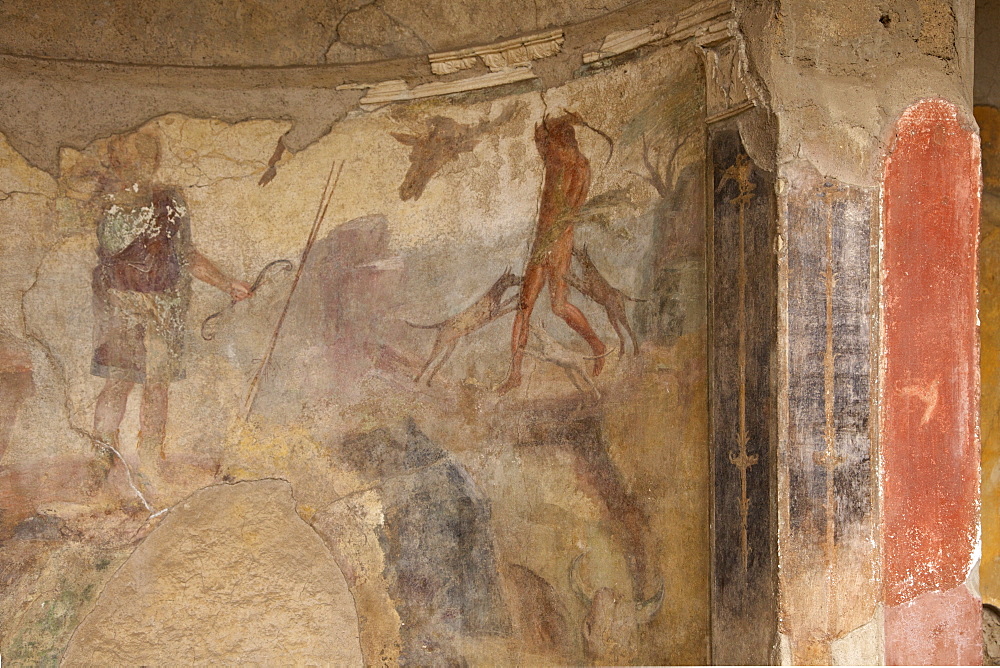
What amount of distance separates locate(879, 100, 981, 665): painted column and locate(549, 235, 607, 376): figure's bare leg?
1.23 meters

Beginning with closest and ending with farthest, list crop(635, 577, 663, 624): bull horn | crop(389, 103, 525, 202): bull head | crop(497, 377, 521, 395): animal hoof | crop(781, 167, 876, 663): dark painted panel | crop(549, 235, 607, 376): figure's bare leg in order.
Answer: crop(781, 167, 876, 663): dark painted panel, crop(635, 577, 663, 624): bull horn, crop(549, 235, 607, 376): figure's bare leg, crop(497, 377, 521, 395): animal hoof, crop(389, 103, 525, 202): bull head

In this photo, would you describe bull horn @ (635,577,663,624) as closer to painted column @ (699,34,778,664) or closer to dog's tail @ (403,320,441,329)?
painted column @ (699,34,778,664)

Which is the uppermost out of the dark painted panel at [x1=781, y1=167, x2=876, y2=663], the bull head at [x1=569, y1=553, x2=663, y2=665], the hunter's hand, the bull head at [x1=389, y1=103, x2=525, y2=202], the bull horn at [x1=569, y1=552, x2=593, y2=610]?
the bull head at [x1=389, y1=103, x2=525, y2=202]

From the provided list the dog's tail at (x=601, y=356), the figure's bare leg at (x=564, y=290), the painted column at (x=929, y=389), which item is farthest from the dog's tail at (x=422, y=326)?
the painted column at (x=929, y=389)

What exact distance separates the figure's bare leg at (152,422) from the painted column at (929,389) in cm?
317

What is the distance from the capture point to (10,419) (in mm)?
4020

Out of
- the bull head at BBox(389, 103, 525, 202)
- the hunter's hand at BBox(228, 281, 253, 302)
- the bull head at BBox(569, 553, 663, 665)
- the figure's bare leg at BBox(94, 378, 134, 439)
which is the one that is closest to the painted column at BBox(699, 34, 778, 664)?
the bull head at BBox(569, 553, 663, 665)

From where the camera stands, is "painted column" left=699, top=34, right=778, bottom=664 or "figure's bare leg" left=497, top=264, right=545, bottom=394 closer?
"painted column" left=699, top=34, right=778, bottom=664

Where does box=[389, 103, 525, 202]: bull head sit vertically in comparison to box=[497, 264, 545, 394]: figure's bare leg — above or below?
above

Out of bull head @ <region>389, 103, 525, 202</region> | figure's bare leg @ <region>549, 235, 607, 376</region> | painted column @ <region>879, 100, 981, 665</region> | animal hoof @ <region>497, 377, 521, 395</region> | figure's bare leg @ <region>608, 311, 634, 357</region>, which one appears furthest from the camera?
bull head @ <region>389, 103, 525, 202</region>

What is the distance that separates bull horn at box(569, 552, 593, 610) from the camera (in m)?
3.61

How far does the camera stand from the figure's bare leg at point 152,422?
161 inches

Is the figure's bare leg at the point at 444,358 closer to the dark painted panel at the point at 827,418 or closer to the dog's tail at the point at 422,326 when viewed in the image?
the dog's tail at the point at 422,326

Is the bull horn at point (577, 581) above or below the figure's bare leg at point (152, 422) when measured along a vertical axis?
below
